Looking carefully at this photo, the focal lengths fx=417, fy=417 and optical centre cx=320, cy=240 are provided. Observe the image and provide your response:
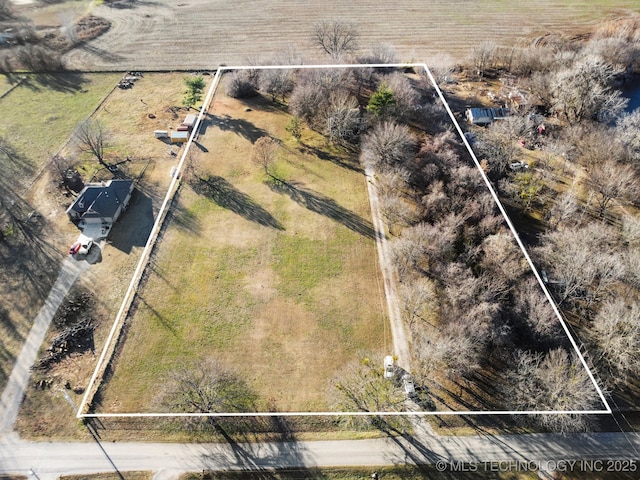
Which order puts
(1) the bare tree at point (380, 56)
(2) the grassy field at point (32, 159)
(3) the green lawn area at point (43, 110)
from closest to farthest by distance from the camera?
(2) the grassy field at point (32, 159), (3) the green lawn area at point (43, 110), (1) the bare tree at point (380, 56)

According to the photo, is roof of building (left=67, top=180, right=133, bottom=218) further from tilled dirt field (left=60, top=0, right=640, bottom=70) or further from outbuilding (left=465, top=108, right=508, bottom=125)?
outbuilding (left=465, top=108, right=508, bottom=125)

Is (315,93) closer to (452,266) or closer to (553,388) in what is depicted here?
(452,266)

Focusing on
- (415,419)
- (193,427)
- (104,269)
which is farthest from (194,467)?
(104,269)

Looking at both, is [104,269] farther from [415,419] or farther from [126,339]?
[415,419]

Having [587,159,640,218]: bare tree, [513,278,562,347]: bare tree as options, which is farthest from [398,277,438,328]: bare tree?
[587,159,640,218]: bare tree

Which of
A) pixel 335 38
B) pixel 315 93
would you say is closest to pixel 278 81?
pixel 315 93

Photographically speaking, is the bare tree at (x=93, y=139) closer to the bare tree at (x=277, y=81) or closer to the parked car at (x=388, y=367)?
the bare tree at (x=277, y=81)

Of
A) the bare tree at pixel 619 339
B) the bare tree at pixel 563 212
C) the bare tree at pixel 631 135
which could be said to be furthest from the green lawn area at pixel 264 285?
the bare tree at pixel 631 135
